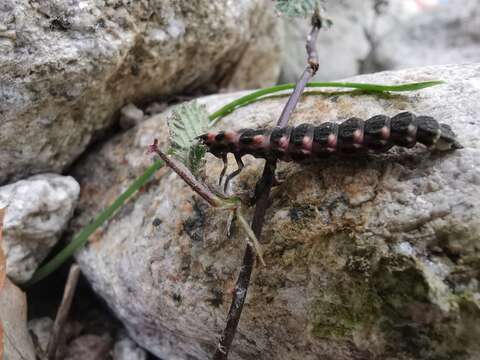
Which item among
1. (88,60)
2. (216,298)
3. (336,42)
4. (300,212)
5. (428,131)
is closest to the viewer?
(428,131)

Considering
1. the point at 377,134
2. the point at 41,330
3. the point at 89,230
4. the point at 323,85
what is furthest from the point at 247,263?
the point at 41,330

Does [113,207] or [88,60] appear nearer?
[88,60]

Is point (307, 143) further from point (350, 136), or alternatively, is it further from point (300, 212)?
point (300, 212)

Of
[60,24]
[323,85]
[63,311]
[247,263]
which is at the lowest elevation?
[63,311]

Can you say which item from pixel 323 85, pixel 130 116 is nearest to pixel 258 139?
pixel 323 85

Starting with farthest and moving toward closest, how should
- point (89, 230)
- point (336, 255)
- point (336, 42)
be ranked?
point (336, 42) < point (89, 230) < point (336, 255)

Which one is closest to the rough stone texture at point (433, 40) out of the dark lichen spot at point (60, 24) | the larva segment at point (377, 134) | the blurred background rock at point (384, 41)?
the blurred background rock at point (384, 41)

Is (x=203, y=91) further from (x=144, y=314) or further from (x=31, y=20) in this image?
(x=144, y=314)

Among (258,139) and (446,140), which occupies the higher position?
(446,140)
